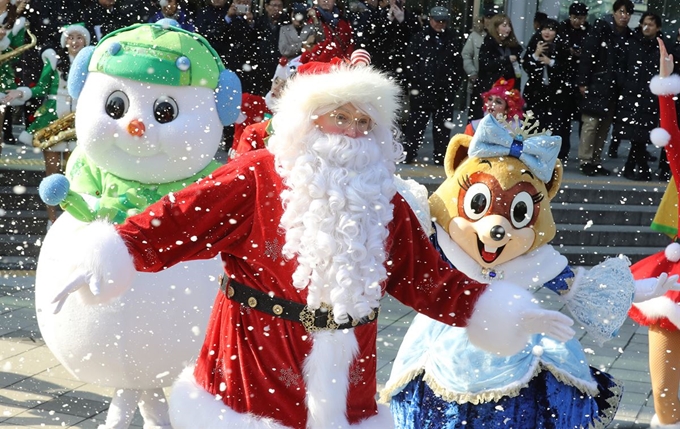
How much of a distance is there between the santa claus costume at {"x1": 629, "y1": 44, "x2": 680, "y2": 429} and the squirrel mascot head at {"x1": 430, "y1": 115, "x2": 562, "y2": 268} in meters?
0.91

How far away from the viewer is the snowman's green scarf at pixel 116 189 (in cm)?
485

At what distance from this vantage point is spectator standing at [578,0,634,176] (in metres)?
11.3

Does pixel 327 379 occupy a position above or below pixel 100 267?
below

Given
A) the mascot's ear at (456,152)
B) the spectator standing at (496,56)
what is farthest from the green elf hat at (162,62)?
the spectator standing at (496,56)

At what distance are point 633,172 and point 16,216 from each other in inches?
258

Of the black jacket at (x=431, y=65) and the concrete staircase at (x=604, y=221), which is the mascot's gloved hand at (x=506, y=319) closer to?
the concrete staircase at (x=604, y=221)

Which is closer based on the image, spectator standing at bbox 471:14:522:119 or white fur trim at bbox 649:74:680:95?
white fur trim at bbox 649:74:680:95

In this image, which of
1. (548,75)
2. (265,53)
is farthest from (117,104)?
(548,75)

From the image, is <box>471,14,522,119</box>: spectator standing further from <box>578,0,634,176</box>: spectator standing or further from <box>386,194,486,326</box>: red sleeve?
<box>386,194,486,326</box>: red sleeve

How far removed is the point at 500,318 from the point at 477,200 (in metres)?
1.05

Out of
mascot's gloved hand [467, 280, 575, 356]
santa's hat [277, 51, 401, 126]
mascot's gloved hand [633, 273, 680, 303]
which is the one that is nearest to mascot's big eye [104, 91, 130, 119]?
santa's hat [277, 51, 401, 126]

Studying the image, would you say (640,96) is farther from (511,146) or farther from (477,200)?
(477,200)

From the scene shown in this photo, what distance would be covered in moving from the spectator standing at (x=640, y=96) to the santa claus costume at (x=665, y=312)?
609 cm

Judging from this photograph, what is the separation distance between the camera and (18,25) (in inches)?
356
